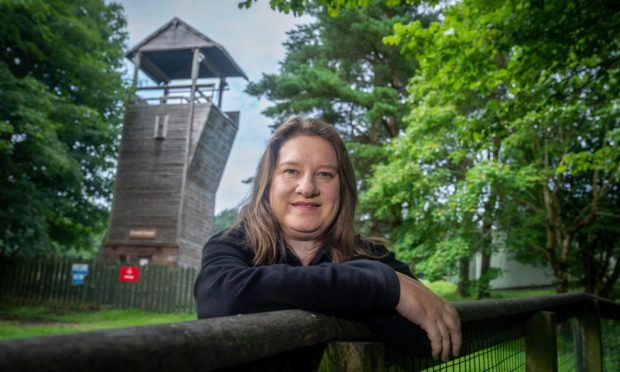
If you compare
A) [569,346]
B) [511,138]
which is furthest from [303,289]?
[511,138]

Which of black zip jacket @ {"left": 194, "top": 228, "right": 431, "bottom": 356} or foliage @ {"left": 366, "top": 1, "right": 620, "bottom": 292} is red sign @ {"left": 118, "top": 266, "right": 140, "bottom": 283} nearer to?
foliage @ {"left": 366, "top": 1, "right": 620, "bottom": 292}

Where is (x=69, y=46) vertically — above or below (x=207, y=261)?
above

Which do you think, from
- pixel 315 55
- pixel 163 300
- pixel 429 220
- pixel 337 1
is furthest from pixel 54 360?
pixel 315 55

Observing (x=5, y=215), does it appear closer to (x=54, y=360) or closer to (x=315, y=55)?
(x=315, y=55)

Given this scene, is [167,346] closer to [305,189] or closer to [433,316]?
[433,316]

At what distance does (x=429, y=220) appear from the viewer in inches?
428

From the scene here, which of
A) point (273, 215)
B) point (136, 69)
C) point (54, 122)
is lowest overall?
point (273, 215)

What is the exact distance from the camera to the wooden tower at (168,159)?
19797mm

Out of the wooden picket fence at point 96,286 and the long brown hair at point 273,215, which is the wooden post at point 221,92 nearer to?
the wooden picket fence at point 96,286

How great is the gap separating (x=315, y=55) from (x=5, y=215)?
38.3ft

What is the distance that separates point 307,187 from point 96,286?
16.4 metres

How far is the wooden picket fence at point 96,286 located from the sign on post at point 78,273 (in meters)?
0.22

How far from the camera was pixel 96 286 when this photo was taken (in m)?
16.2

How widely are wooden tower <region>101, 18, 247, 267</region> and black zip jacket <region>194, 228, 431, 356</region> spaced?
18814 millimetres
